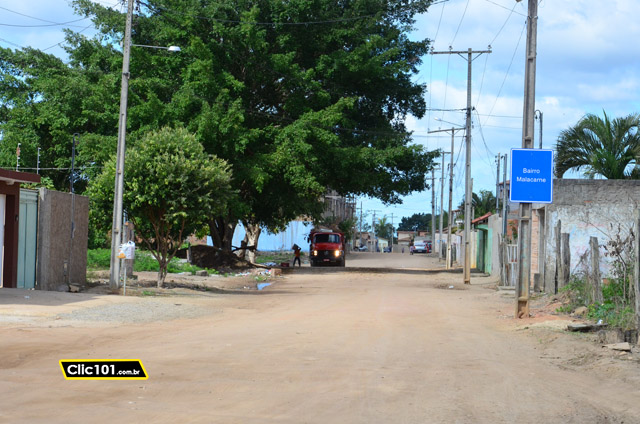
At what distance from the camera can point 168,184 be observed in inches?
860

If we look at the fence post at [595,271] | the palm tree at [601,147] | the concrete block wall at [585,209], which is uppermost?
the palm tree at [601,147]

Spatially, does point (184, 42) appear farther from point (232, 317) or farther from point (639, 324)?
point (639, 324)

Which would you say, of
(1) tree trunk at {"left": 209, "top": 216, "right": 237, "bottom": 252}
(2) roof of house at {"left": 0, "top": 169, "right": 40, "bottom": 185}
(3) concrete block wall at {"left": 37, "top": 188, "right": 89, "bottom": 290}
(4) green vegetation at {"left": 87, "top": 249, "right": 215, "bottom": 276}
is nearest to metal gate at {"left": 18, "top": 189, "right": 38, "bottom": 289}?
(3) concrete block wall at {"left": 37, "top": 188, "right": 89, "bottom": 290}

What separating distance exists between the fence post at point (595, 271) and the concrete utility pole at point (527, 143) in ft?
5.28

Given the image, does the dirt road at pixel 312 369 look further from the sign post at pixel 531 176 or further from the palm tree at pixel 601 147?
the palm tree at pixel 601 147

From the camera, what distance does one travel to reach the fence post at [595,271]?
1494 cm

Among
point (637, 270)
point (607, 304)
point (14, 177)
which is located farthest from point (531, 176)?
point (14, 177)

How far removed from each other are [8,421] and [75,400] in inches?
38.4

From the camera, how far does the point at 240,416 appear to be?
685cm

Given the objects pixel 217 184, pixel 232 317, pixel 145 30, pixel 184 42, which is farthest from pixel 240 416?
→ pixel 145 30

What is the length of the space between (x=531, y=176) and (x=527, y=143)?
0.95 meters

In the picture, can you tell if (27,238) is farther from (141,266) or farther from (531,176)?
(141,266)

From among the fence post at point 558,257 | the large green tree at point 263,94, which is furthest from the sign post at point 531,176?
the large green tree at point 263,94

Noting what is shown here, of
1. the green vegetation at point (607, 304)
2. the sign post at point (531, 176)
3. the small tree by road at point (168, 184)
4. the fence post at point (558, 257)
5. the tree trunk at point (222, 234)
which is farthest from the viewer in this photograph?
the tree trunk at point (222, 234)
